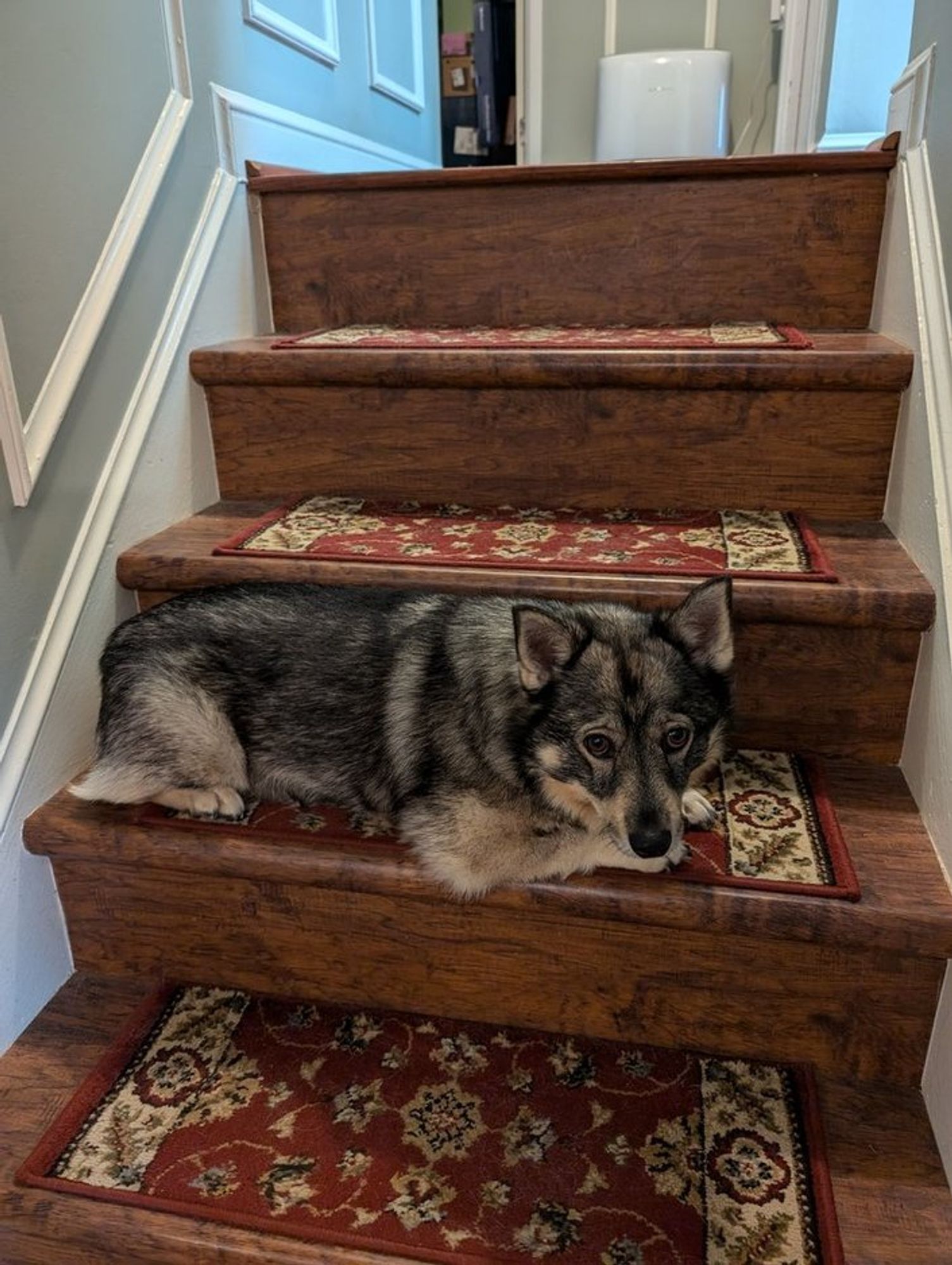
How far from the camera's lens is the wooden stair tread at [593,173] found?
2033 mm

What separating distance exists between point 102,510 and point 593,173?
4.39 feet

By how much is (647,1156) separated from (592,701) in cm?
63

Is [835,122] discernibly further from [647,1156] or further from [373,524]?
[647,1156]

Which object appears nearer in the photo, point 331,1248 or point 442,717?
point 331,1248

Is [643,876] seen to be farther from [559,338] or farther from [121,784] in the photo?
[559,338]

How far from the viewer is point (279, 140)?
8.67ft

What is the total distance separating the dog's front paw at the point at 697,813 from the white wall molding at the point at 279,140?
74.3 inches

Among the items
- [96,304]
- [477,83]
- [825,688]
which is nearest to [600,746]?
[825,688]

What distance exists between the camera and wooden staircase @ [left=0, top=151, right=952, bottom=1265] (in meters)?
1.32

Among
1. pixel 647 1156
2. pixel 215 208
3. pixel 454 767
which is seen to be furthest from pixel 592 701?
pixel 215 208

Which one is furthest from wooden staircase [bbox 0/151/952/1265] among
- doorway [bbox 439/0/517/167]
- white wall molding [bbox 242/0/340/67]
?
doorway [bbox 439/0/517/167]

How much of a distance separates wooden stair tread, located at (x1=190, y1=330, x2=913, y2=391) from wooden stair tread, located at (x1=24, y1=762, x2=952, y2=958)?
739 millimetres

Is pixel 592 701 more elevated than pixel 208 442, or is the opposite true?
pixel 208 442

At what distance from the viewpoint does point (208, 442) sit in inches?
83.1
